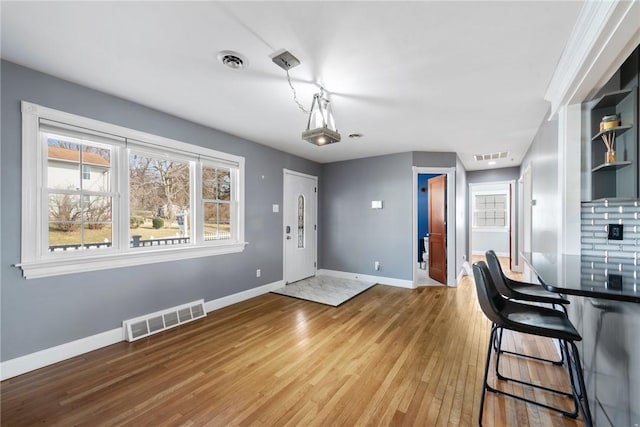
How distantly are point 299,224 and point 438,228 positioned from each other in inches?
106

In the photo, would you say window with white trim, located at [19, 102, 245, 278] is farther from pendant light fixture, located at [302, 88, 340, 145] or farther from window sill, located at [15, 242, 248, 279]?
pendant light fixture, located at [302, 88, 340, 145]

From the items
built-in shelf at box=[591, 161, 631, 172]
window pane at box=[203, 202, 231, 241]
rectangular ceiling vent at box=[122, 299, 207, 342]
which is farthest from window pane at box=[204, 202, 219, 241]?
built-in shelf at box=[591, 161, 631, 172]

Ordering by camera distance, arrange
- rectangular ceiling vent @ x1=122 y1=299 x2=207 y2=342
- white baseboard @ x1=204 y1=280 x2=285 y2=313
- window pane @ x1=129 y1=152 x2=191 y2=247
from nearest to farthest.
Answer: rectangular ceiling vent @ x1=122 y1=299 x2=207 y2=342 → window pane @ x1=129 y1=152 x2=191 y2=247 → white baseboard @ x1=204 y1=280 x2=285 y2=313

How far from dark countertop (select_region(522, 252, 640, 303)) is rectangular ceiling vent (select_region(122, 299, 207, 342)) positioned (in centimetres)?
344

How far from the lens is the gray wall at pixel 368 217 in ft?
15.8

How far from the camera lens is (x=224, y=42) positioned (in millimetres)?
1838

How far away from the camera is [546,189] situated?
2.90 m

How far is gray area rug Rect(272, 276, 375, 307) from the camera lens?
4.11 metres

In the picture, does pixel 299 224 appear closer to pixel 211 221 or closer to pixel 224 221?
pixel 224 221

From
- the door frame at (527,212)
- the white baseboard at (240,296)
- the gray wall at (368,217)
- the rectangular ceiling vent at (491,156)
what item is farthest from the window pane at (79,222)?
the rectangular ceiling vent at (491,156)

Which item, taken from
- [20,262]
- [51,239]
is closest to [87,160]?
[51,239]

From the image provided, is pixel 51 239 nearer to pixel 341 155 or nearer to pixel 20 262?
pixel 20 262

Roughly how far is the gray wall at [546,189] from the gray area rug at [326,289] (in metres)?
2.59

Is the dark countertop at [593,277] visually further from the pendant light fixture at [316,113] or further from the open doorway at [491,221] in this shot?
the open doorway at [491,221]
